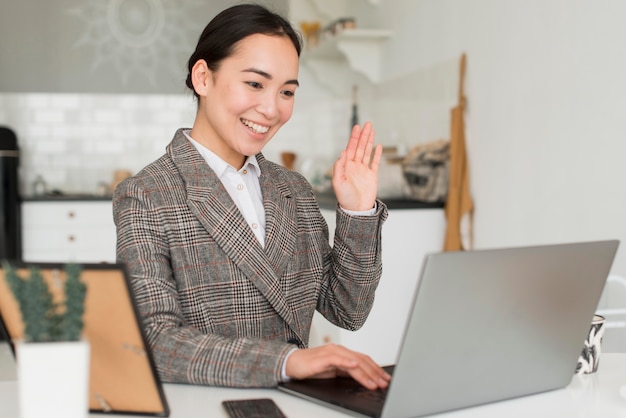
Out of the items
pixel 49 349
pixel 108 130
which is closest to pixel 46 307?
pixel 49 349

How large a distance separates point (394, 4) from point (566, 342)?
3.13 metres

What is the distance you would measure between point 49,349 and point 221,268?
626mm

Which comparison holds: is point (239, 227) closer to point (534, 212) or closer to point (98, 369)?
point (98, 369)

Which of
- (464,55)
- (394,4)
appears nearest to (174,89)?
(394,4)

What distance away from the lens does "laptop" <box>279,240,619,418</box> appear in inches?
36.5

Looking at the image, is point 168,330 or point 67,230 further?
point 67,230

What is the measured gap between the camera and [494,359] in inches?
41.1

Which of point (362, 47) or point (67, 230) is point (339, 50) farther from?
point (67, 230)

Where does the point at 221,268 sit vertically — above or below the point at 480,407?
above

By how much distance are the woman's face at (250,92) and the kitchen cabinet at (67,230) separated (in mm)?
3227

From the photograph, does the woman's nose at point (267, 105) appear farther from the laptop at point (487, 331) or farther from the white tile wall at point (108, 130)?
the white tile wall at point (108, 130)

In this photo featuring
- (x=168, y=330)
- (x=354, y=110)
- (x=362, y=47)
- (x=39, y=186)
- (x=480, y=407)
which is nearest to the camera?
(x=480, y=407)

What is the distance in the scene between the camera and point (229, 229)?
1.38 m

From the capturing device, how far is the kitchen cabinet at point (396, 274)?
320 centimetres
